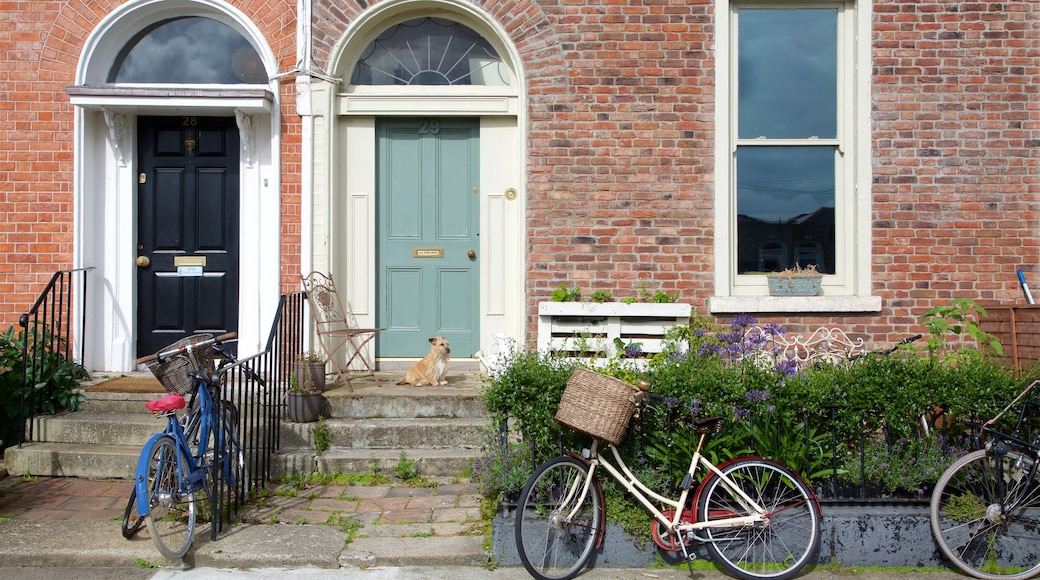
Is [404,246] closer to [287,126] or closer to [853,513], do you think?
[287,126]

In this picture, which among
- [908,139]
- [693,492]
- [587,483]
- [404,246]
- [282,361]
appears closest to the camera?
[587,483]

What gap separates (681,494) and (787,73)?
4245 millimetres

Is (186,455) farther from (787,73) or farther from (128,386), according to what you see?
(787,73)

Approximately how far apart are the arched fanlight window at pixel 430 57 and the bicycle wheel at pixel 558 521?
4.03 metres

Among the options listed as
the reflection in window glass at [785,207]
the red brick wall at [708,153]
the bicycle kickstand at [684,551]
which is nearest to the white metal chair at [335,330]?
the red brick wall at [708,153]

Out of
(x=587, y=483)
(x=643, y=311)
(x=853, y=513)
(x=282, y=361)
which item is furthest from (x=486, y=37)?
(x=853, y=513)

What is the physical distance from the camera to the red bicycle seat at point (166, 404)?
4.44 meters

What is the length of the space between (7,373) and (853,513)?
19.8 ft

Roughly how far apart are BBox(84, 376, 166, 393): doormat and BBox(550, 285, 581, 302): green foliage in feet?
10.4

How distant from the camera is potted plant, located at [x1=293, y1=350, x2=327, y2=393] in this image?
602 cm

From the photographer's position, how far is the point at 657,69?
679cm

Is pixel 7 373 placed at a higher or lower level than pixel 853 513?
higher

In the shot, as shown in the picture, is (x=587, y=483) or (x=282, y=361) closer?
(x=587, y=483)

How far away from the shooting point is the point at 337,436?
5.91 meters
